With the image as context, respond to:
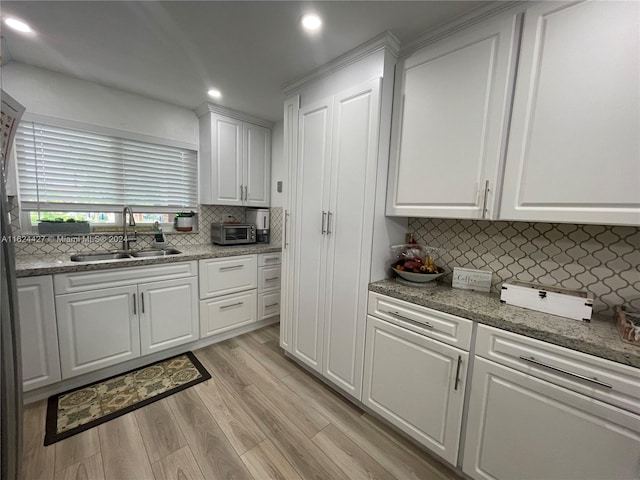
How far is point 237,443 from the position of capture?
5.08 feet

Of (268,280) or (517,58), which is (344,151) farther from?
(268,280)

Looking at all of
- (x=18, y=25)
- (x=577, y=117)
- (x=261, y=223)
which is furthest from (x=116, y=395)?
(x=577, y=117)

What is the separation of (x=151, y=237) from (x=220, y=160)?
1.09 metres

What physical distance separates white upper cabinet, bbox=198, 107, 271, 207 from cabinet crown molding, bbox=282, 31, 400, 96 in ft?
3.89

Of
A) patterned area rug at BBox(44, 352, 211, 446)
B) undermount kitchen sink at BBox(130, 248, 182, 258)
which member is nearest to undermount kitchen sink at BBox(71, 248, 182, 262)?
undermount kitchen sink at BBox(130, 248, 182, 258)

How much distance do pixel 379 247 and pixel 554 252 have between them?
951 millimetres

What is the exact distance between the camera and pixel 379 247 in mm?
1735

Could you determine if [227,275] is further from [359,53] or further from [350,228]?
[359,53]

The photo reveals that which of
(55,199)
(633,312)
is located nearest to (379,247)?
(633,312)

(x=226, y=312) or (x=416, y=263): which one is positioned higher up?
(x=416, y=263)

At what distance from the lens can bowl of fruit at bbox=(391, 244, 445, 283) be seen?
1671 mm

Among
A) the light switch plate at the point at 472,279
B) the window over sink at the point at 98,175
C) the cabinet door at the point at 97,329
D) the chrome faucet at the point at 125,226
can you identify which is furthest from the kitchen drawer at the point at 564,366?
the window over sink at the point at 98,175

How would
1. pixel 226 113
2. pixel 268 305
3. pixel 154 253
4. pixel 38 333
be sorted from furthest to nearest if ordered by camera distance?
1. pixel 268 305
2. pixel 226 113
3. pixel 154 253
4. pixel 38 333

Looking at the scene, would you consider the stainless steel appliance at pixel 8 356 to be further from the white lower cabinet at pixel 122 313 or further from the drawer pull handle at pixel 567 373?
the drawer pull handle at pixel 567 373
